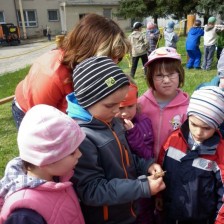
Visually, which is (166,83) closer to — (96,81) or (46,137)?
(96,81)

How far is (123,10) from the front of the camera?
2491 cm

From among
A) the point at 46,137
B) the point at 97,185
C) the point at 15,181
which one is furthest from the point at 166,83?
the point at 15,181

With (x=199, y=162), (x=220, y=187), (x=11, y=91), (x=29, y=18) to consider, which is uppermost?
(x=199, y=162)

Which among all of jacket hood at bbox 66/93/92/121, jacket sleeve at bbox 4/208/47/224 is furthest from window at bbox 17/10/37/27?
jacket sleeve at bbox 4/208/47/224

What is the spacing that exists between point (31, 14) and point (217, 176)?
3565cm

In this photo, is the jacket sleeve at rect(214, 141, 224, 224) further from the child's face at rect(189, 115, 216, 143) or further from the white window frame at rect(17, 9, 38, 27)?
the white window frame at rect(17, 9, 38, 27)

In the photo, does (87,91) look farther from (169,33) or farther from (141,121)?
(169,33)

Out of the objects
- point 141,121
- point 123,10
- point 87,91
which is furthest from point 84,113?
point 123,10

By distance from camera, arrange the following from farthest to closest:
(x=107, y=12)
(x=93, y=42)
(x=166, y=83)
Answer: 1. (x=107, y=12)
2. (x=166, y=83)
3. (x=93, y=42)

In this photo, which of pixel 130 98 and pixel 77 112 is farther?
pixel 130 98

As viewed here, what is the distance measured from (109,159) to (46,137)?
41cm

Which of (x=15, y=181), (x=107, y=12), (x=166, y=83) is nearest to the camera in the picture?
(x=15, y=181)

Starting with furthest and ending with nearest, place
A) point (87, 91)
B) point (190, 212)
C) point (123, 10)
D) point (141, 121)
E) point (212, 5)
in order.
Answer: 1. point (123, 10)
2. point (212, 5)
3. point (141, 121)
4. point (190, 212)
5. point (87, 91)

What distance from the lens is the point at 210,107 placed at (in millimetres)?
1730
